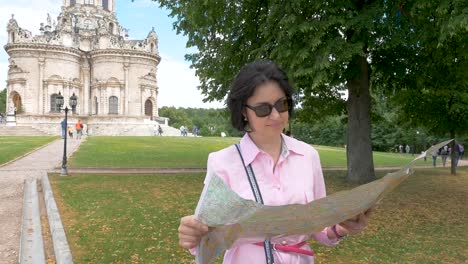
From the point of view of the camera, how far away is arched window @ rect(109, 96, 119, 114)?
2276 inches

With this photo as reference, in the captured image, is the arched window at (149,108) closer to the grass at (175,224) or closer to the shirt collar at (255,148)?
the grass at (175,224)

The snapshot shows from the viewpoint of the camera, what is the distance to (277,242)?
2033 mm

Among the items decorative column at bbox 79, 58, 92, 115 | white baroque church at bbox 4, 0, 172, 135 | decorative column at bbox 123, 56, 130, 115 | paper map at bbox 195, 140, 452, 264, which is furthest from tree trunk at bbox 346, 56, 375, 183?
decorative column at bbox 79, 58, 92, 115

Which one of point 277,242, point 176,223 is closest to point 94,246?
point 176,223

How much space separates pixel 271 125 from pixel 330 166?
21.0 meters

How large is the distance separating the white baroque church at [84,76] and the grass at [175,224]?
44403 millimetres

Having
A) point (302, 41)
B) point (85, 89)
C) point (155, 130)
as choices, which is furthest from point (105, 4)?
point (302, 41)

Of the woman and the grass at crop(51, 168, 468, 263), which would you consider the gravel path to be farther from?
the woman

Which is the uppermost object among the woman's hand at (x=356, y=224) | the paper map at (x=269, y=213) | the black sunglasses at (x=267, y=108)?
the black sunglasses at (x=267, y=108)

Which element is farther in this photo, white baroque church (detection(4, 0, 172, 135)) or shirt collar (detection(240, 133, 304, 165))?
white baroque church (detection(4, 0, 172, 135))

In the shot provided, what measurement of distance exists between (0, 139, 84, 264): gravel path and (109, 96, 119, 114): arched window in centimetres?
3319

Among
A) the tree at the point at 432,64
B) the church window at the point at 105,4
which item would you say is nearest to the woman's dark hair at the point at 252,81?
the tree at the point at 432,64

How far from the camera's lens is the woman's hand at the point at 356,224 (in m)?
1.78

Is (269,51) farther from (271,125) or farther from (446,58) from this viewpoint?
(271,125)
